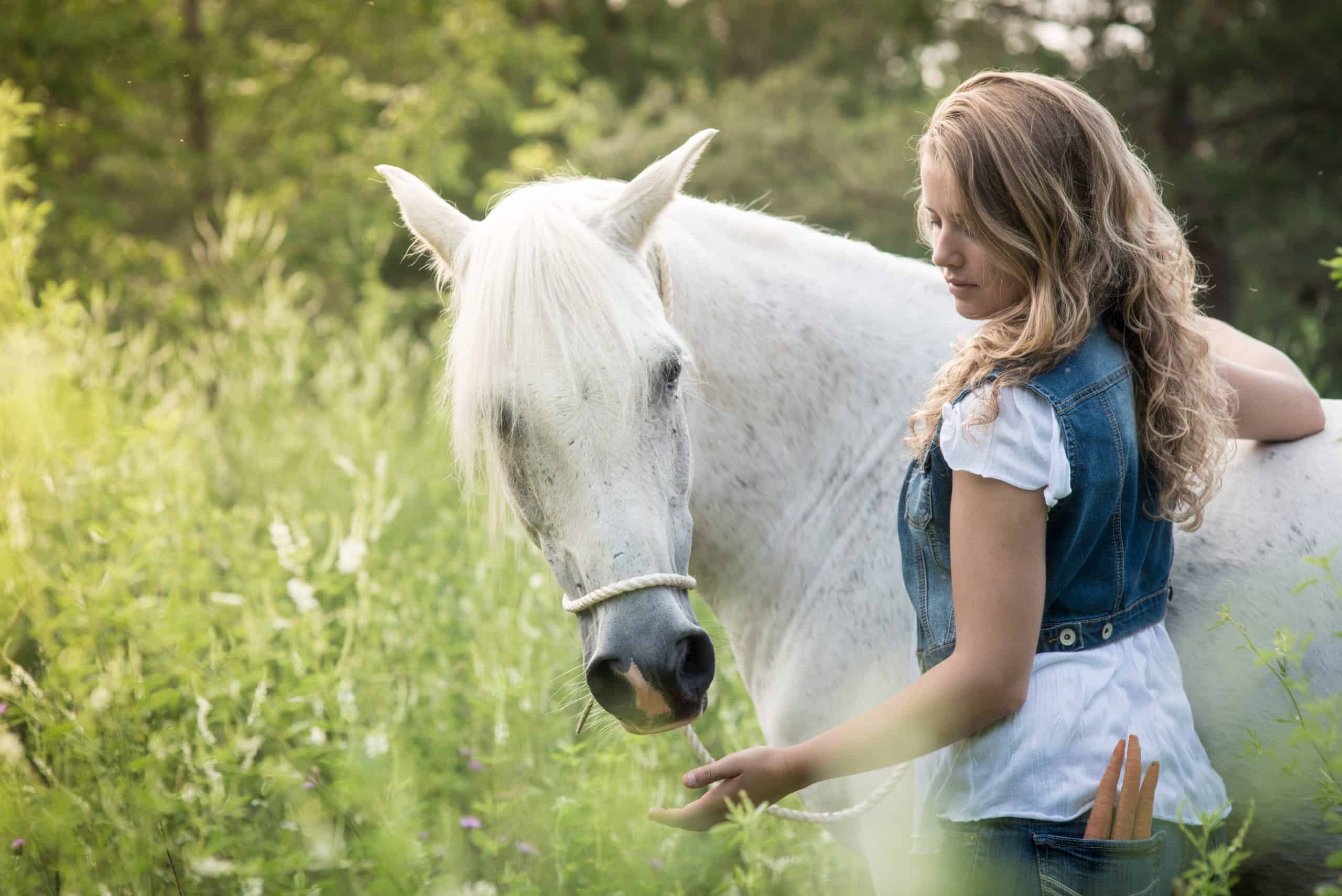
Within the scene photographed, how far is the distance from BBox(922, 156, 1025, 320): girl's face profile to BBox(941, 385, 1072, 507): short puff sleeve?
0.69 feet

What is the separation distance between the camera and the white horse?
1.71 m

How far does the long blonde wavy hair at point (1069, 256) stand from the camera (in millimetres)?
1408

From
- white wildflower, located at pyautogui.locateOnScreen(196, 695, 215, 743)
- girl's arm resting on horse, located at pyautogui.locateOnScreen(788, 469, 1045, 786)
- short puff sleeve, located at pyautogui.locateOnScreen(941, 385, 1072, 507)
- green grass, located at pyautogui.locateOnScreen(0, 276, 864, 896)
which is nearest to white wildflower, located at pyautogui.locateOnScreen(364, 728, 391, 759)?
green grass, located at pyautogui.locateOnScreen(0, 276, 864, 896)

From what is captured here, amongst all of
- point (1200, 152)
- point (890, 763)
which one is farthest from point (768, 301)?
point (1200, 152)

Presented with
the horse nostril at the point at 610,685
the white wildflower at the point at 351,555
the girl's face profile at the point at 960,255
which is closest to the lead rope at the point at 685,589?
the horse nostril at the point at 610,685

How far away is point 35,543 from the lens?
3543mm

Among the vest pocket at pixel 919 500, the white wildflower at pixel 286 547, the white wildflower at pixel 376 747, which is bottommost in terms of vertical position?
the white wildflower at pixel 376 747

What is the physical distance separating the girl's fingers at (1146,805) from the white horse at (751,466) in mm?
562

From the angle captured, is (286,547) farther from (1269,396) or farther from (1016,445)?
(1269,396)

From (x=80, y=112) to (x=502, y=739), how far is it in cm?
797

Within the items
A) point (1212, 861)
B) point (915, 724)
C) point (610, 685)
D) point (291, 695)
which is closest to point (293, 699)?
point (291, 695)

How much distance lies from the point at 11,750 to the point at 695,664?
1536 mm

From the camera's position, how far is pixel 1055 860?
1385 millimetres

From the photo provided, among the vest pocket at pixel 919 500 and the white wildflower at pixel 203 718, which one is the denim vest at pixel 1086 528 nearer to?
the vest pocket at pixel 919 500
